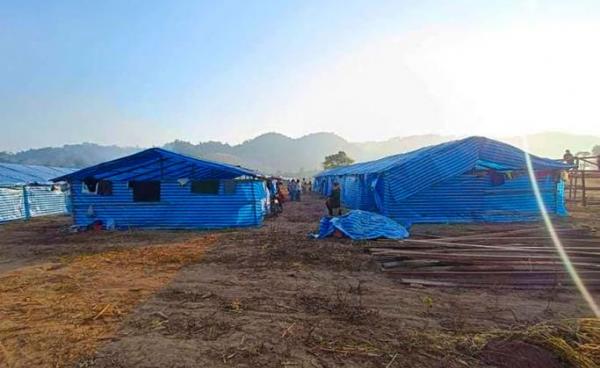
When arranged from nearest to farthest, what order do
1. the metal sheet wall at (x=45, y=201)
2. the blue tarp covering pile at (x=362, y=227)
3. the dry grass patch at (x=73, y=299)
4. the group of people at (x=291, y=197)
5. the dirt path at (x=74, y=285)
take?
1. the dry grass patch at (x=73, y=299)
2. the dirt path at (x=74, y=285)
3. the blue tarp covering pile at (x=362, y=227)
4. the group of people at (x=291, y=197)
5. the metal sheet wall at (x=45, y=201)

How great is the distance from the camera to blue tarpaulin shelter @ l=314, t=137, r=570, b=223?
1720cm

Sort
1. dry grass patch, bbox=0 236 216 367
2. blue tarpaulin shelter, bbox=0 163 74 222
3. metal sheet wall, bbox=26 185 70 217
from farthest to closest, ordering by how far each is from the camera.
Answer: metal sheet wall, bbox=26 185 70 217, blue tarpaulin shelter, bbox=0 163 74 222, dry grass patch, bbox=0 236 216 367

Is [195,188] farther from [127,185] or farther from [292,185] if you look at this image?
[292,185]

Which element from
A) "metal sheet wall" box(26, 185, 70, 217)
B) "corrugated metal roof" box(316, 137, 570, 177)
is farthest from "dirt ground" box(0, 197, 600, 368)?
"metal sheet wall" box(26, 185, 70, 217)

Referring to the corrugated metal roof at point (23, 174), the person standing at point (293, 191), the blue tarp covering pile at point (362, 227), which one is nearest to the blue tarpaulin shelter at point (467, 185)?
the blue tarp covering pile at point (362, 227)

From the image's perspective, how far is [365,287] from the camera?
25.3 feet

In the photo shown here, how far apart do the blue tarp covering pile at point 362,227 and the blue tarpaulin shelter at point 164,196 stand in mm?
5186

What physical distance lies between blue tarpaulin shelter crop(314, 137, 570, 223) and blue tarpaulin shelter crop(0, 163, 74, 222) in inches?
714

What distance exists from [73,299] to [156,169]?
1047 centimetres

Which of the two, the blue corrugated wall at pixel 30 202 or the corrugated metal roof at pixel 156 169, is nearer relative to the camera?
the corrugated metal roof at pixel 156 169

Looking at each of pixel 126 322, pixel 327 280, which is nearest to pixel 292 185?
pixel 327 280

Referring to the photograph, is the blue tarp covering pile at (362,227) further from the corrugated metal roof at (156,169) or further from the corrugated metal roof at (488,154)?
the corrugated metal roof at (156,169)

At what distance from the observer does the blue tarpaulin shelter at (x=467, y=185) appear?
677 inches

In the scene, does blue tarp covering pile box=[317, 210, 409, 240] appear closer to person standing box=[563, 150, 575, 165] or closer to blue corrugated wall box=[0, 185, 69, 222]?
person standing box=[563, 150, 575, 165]
